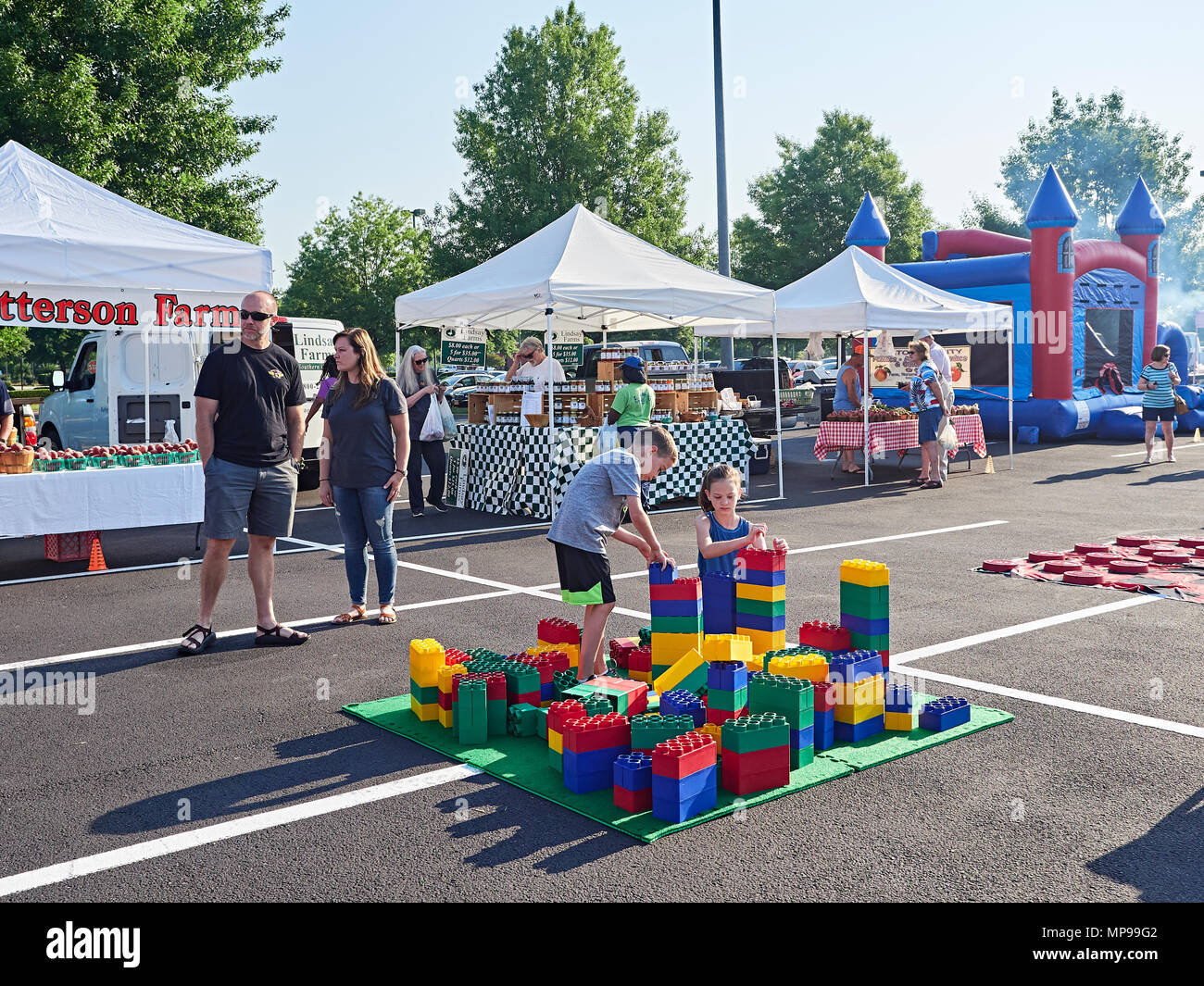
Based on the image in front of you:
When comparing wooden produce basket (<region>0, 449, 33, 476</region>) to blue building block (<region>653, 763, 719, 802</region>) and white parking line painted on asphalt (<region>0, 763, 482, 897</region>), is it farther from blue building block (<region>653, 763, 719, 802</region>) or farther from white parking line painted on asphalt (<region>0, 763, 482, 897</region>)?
blue building block (<region>653, 763, 719, 802</region>)

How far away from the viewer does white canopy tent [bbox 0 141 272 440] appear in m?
9.14

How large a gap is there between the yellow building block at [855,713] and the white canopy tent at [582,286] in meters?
7.23

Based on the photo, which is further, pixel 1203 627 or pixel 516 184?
pixel 516 184

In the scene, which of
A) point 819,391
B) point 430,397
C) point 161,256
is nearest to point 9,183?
point 161,256

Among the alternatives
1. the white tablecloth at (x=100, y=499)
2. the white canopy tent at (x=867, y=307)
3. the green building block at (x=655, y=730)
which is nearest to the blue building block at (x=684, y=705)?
the green building block at (x=655, y=730)

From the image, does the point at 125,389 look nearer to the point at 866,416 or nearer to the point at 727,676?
the point at 866,416

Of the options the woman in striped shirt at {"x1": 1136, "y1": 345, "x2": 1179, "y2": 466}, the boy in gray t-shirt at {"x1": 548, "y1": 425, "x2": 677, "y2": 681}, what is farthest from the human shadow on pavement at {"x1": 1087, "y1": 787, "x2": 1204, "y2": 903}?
the woman in striped shirt at {"x1": 1136, "y1": 345, "x2": 1179, "y2": 466}

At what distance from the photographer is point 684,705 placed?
15.6ft

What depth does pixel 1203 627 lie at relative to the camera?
→ 691 centimetres

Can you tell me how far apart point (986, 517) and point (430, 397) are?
6.49 metres

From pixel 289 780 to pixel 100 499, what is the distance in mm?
5817

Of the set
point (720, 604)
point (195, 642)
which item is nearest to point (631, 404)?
point (195, 642)

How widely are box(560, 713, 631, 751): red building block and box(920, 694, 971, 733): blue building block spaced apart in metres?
1.49
